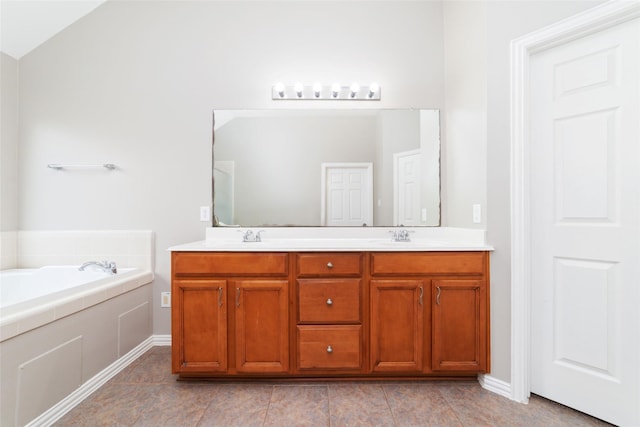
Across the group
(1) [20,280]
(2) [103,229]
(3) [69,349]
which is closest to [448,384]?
(3) [69,349]

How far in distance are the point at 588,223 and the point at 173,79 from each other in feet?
9.61

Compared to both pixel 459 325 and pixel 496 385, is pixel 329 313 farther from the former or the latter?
pixel 496 385

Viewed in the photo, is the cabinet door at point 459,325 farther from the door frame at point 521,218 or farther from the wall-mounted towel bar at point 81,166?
the wall-mounted towel bar at point 81,166

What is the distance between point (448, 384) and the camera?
1.91 meters

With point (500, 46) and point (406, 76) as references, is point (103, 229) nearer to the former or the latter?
point (406, 76)

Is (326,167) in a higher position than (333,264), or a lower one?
higher

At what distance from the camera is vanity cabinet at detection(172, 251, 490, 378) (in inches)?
73.0

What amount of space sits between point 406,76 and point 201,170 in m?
1.79

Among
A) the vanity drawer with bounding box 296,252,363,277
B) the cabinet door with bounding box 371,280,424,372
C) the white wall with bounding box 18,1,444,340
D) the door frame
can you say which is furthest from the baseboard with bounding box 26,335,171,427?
the door frame

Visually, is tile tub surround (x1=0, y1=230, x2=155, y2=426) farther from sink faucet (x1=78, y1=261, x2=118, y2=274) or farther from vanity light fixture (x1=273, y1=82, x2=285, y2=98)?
vanity light fixture (x1=273, y1=82, x2=285, y2=98)

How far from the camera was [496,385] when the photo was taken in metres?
1.83

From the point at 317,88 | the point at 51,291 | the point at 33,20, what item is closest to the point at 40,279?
the point at 51,291

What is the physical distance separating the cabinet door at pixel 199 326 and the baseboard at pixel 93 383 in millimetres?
470

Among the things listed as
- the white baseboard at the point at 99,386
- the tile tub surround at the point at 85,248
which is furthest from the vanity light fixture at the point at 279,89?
the white baseboard at the point at 99,386
